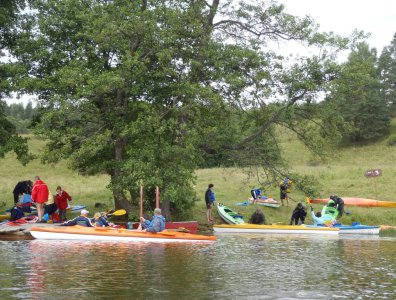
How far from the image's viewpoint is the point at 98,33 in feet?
90.8

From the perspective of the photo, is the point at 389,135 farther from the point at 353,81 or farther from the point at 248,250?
the point at 248,250

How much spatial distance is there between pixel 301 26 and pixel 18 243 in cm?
1804

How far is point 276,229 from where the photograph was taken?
2908 cm

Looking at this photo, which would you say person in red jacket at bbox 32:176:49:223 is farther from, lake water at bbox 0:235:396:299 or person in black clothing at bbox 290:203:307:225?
person in black clothing at bbox 290:203:307:225

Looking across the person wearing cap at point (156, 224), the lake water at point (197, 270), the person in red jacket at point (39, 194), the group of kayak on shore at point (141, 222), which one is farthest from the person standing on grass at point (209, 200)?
the person in red jacket at point (39, 194)

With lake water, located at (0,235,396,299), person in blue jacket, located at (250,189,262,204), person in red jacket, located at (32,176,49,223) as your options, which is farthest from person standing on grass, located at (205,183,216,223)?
person in red jacket, located at (32,176,49,223)

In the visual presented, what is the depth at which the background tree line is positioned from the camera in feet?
91.2

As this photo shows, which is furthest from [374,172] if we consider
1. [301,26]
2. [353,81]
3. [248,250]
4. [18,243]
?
[18,243]

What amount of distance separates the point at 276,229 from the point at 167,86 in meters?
9.21

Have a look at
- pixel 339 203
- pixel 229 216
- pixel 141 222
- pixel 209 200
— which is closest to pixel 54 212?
pixel 141 222

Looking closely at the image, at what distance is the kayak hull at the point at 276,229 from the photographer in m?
28.7

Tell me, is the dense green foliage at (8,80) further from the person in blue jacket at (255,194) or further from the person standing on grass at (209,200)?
the person in blue jacket at (255,194)

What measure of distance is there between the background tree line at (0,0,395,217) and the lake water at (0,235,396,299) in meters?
6.28

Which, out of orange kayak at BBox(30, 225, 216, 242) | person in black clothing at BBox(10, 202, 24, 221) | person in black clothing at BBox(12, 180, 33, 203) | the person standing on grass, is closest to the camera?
orange kayak at BBox(30, 225, 216, 242)
